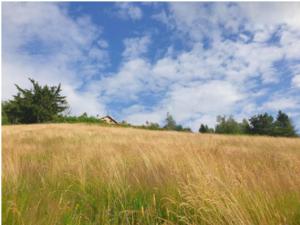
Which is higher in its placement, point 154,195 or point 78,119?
point 78,119

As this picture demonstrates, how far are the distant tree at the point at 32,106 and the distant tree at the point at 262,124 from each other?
3267 cm

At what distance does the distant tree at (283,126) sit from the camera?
52.9 meters

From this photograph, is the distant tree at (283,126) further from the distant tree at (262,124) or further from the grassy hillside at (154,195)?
the grassy hillside at (154,195)

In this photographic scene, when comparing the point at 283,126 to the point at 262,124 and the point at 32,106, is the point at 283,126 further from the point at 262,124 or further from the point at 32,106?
the point at 32,106

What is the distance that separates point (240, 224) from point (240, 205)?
26 cm

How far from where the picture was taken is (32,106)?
142 feet

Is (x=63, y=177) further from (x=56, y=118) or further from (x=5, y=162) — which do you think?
(x=56, y=118)

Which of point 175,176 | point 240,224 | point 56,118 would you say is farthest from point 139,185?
point 56,118

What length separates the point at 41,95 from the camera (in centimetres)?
4484

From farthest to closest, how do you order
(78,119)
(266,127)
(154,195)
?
(266,127), (78,119), (154,195)

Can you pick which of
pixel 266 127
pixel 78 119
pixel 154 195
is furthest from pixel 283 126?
pixel 154 195

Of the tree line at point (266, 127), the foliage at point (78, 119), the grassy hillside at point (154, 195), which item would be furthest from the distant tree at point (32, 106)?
the grassy hillside at point (154, 195)

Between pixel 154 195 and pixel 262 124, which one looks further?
pixel 262 124

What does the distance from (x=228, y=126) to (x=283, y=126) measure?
386 inches
